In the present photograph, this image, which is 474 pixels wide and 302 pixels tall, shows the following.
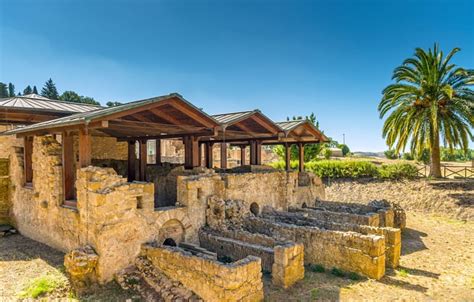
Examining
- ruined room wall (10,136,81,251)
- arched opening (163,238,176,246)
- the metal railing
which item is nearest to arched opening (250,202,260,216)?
arched opening (163,238,176,246)

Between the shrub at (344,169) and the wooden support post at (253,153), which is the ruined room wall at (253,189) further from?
the shrub at (344,169)

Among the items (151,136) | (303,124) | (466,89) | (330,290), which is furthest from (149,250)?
(466,89)

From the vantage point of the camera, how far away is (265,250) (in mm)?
8656

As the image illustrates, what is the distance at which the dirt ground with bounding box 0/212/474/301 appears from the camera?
7.50 meters

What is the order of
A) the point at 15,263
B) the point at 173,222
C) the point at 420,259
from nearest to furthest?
the point at 15,263
the point at 173,222
the point at 420,259

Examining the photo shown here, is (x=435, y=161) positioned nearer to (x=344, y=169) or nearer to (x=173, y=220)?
(x=344, y=169)

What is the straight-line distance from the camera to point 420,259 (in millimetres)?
10617

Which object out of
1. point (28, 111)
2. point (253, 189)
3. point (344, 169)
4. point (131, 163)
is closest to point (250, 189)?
point (253, 189)

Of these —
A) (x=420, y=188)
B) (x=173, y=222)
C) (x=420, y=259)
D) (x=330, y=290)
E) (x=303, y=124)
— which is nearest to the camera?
(x=330, y=290)

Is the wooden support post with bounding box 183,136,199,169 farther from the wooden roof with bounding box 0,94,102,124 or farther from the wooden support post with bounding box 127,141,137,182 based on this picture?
the wooden roof with bounding box 0,94,102,124

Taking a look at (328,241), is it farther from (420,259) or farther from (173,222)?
(173,222)

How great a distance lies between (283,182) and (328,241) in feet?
16.7

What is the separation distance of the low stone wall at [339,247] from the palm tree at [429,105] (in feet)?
40.7

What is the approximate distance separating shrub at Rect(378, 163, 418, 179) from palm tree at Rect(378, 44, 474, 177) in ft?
6.16
